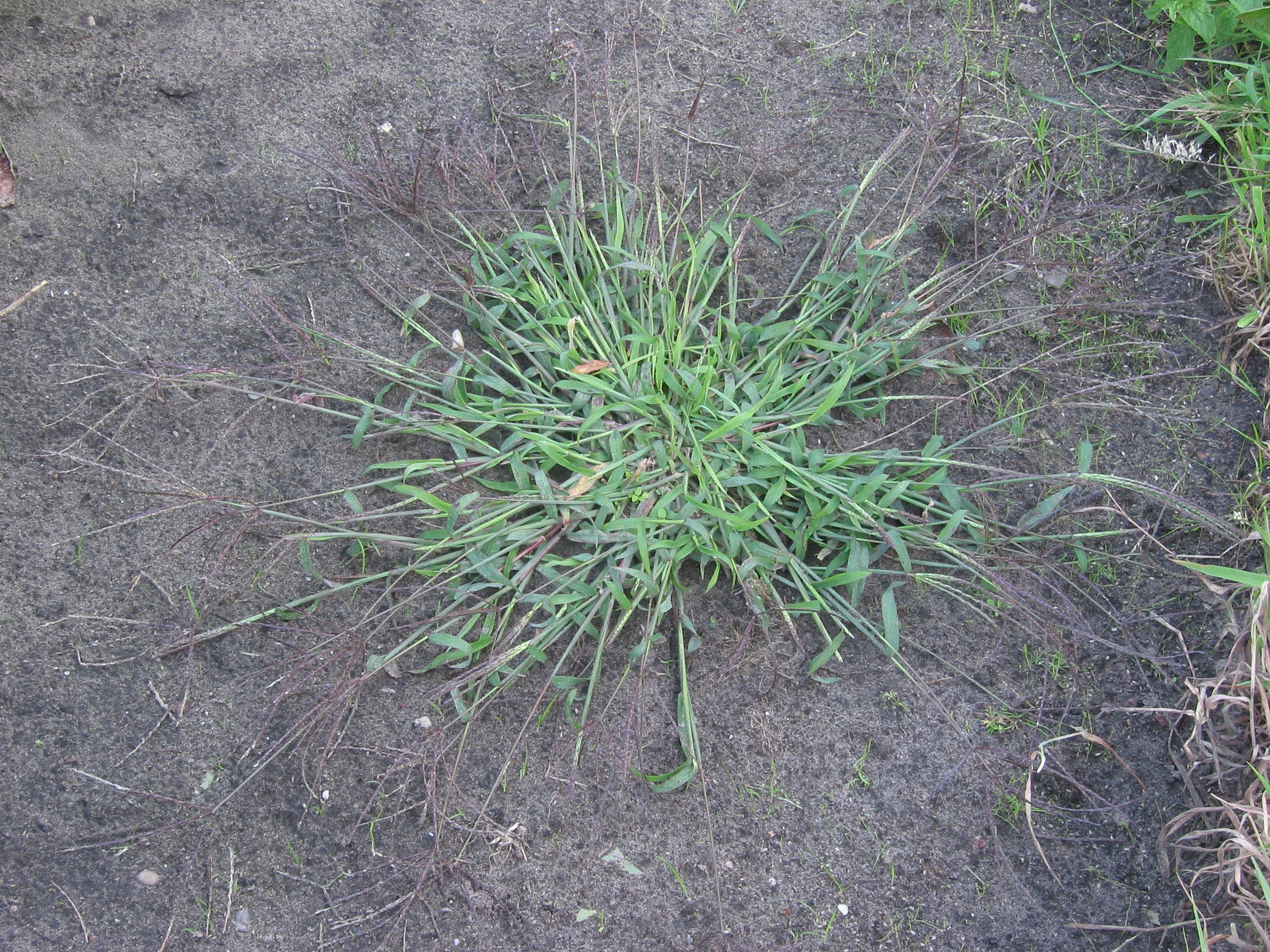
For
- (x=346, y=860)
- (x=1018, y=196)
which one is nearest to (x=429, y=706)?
(x=346, y=860)

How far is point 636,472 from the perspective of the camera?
1771 millimetres

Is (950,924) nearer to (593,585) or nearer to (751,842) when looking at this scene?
(751,842)

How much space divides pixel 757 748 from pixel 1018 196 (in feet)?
4.72

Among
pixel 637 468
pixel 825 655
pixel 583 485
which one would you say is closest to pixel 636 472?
pixel 637 468

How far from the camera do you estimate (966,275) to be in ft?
6.56

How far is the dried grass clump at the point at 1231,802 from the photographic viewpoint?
4.86 feet

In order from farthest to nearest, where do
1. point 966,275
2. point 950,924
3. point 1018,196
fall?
point 1018,196 → point 966,275 → point 950,924

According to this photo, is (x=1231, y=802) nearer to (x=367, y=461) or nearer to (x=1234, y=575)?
(x=1234, y=575)

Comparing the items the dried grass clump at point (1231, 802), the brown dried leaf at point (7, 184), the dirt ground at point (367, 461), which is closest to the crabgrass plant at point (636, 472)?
the dirt ground at point (367, 461)

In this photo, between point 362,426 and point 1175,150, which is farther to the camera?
point 1175,150

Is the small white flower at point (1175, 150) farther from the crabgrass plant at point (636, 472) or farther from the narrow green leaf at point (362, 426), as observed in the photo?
the narrow green leaf at point (362, 426)

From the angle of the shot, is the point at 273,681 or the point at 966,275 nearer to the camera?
the point at 273,681

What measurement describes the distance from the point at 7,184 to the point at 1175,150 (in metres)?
2.76

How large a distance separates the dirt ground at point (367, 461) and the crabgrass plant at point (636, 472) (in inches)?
4.3
